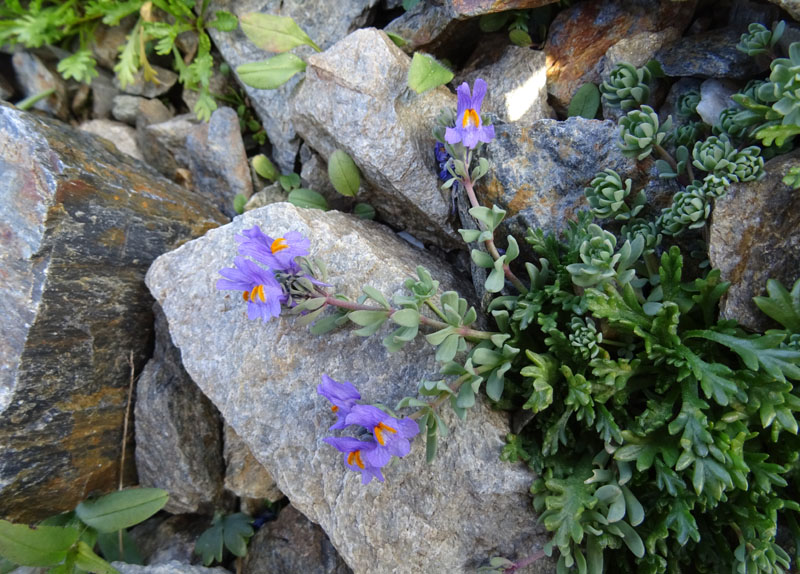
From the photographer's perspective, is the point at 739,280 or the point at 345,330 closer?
the point at 739,280

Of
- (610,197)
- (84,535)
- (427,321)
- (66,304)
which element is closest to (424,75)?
(610,197)

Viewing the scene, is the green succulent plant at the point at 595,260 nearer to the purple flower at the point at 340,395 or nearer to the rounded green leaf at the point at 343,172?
the purple flower at the point at 340,395

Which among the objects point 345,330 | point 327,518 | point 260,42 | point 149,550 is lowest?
point 149,550

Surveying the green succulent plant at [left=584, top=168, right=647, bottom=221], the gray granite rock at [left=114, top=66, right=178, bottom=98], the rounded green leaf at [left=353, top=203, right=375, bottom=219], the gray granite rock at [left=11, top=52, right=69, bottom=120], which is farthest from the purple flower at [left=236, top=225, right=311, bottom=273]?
the gray granite rock at [left=11, top=52, right=69, bottom=120]

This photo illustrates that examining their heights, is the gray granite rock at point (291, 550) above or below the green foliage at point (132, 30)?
below

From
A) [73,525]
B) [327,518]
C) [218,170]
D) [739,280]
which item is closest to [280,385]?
Result: [327,518]

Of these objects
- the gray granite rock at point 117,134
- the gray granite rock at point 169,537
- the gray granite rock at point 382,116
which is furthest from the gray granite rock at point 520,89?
the gray granite rock at point 169,537

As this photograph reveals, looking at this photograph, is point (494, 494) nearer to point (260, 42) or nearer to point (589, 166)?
point (589, 166)

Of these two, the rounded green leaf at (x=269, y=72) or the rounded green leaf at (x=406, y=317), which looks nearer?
the rounded green leaf at (x=406, y=317)
